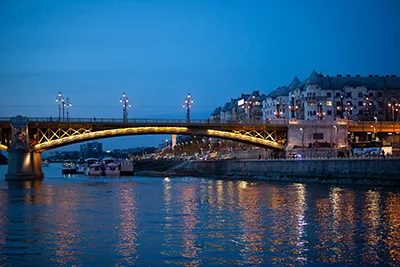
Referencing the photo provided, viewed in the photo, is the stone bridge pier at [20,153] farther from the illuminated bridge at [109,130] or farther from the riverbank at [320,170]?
the riverbank at [320,170]

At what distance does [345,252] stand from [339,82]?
129818 mm

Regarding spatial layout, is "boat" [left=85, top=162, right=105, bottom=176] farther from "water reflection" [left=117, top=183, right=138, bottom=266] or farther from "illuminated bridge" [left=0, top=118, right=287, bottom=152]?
"water reflection" [left=117, top=183, right=138, bottom=266]

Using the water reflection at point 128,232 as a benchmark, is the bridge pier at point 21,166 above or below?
above

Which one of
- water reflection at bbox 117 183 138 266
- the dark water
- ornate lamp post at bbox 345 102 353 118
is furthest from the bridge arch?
ornate lamp post at bbox 345 102 353 118

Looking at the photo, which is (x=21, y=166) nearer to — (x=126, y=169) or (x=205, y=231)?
(x=126, y=169)

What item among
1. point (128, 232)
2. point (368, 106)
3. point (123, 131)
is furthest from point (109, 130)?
point (368, 106)

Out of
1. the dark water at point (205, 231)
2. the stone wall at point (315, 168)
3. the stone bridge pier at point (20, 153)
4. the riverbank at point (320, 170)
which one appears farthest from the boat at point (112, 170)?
the dark water at point (205, 231)

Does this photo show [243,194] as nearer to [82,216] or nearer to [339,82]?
[82,216]

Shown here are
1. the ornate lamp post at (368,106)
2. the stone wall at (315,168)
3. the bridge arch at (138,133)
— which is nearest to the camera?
the stone wall at (315,168)

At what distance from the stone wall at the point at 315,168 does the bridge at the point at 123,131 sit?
5732 millimetres

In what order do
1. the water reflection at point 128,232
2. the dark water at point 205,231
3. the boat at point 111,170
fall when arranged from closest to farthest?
the dark water at point 205,231 < the water reflection at point 128,232 < the boat at point 111,170

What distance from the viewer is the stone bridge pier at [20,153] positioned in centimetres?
8775

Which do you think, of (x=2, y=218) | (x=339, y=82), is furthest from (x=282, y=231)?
(x=339, y=82)

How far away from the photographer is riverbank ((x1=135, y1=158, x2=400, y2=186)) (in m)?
59.6
